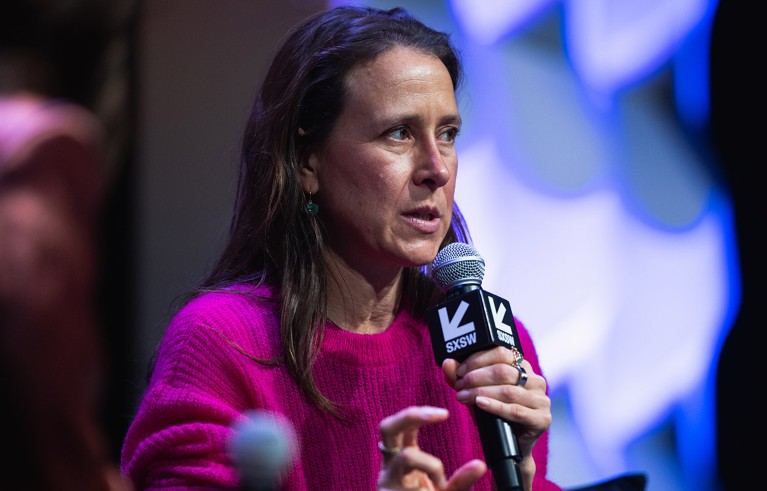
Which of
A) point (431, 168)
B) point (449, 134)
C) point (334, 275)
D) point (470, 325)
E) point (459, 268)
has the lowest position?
point (470, 325)

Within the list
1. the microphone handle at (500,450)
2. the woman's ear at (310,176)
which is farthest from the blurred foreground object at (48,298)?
the woman's ear at (310,176)

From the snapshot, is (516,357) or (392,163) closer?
(516,357)

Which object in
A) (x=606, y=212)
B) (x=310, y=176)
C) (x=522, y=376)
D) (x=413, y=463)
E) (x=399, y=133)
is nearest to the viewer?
(x=413, y=463)

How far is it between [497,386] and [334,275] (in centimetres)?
66

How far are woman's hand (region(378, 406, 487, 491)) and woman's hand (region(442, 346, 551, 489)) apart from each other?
0.45ft

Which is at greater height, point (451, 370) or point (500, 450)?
point (451, 370)

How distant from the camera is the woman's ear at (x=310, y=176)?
2004 millimetres

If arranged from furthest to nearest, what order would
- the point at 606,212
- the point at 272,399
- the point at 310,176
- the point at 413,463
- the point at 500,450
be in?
the point at 606,212 → the point at 310,176 → the point at 272,399 → the point at 500,450 → the point at 413,463

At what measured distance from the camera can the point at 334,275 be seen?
1986mm

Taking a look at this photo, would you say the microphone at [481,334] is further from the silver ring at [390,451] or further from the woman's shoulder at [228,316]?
the woman's shoulder at [228,316]

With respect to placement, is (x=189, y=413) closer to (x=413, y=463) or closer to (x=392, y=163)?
(x=413, y=463)

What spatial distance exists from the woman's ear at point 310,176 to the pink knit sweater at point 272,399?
9.8 inches

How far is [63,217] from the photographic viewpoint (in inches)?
29.9

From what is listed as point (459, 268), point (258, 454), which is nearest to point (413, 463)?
point (459, 268)
